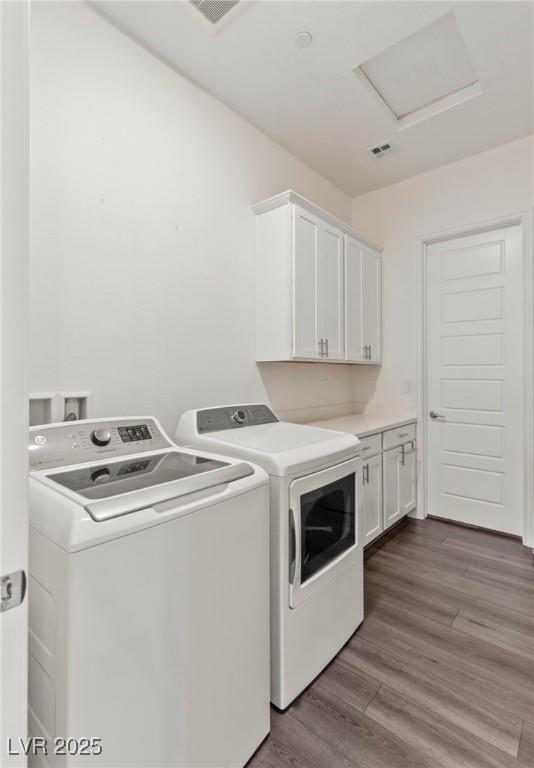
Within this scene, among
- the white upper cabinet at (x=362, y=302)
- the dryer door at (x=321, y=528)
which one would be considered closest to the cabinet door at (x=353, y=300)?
the white upper cabinet at (x=362, y=302)

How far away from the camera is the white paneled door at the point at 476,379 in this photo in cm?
281

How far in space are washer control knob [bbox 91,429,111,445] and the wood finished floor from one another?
1192 millimetres

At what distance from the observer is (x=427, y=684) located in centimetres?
149

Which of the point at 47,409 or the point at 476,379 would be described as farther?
the point at 476,379

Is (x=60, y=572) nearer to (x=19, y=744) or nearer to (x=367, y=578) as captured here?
(x=19, y=744)

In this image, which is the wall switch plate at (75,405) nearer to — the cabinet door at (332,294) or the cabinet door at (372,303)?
the cabinet door at (332,294)

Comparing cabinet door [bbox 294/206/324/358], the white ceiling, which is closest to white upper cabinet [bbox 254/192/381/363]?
cabinet door [bbox 294/206/324/358]

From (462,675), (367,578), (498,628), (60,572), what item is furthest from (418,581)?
(60,572)

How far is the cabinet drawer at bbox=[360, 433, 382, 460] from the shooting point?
2.37m

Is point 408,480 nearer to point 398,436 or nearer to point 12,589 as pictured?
point 398,436

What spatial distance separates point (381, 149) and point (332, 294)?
1.22 meters

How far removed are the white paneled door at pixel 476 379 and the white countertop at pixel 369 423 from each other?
0.27m

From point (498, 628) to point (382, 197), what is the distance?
11.1ft

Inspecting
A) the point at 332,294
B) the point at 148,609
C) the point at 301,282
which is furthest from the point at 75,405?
the point at 332,294
